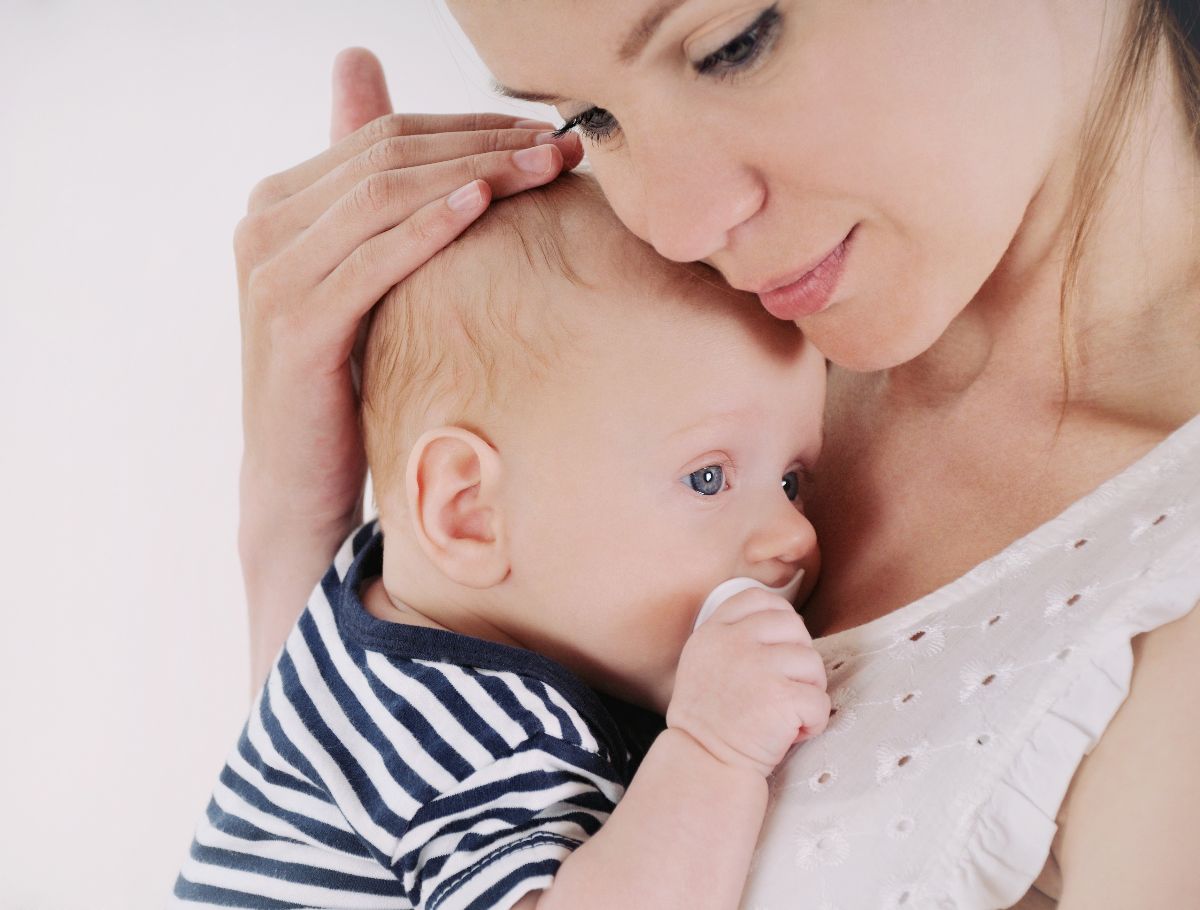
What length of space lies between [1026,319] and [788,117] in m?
0.40

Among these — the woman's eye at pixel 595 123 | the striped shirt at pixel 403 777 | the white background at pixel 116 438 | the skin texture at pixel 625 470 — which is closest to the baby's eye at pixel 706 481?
the skin texture at pixel 625 470

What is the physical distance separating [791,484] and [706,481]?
0.48 feet

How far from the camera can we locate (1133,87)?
3.54 ft

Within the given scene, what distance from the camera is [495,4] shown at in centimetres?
98

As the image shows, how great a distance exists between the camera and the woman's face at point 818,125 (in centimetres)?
93

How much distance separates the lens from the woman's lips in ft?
3.47

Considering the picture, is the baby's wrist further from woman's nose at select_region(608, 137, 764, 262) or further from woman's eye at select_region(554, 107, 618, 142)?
woman's eye at select_region(554, 107, 618, 142)

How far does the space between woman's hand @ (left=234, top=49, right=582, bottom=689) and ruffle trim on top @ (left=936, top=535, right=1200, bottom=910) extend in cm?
71

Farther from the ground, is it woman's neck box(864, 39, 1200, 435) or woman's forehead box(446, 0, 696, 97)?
woman's forehead box(446, 0, 696, 97)

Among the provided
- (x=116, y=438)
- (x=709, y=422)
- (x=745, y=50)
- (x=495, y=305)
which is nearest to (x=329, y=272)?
(x=495, y=305)

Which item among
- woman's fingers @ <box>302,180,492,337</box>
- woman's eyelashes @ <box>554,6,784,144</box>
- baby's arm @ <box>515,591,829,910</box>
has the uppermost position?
woman's fingers @ <box>302,180,492,337</box>

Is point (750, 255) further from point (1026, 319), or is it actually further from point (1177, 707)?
point (1177, 707)

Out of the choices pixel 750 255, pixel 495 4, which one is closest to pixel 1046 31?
pixel 750 255

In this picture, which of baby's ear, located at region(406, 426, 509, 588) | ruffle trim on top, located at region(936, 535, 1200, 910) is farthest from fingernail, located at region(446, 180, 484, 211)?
ruffle trim on top, located at region(936, 535, 1200, 910)
